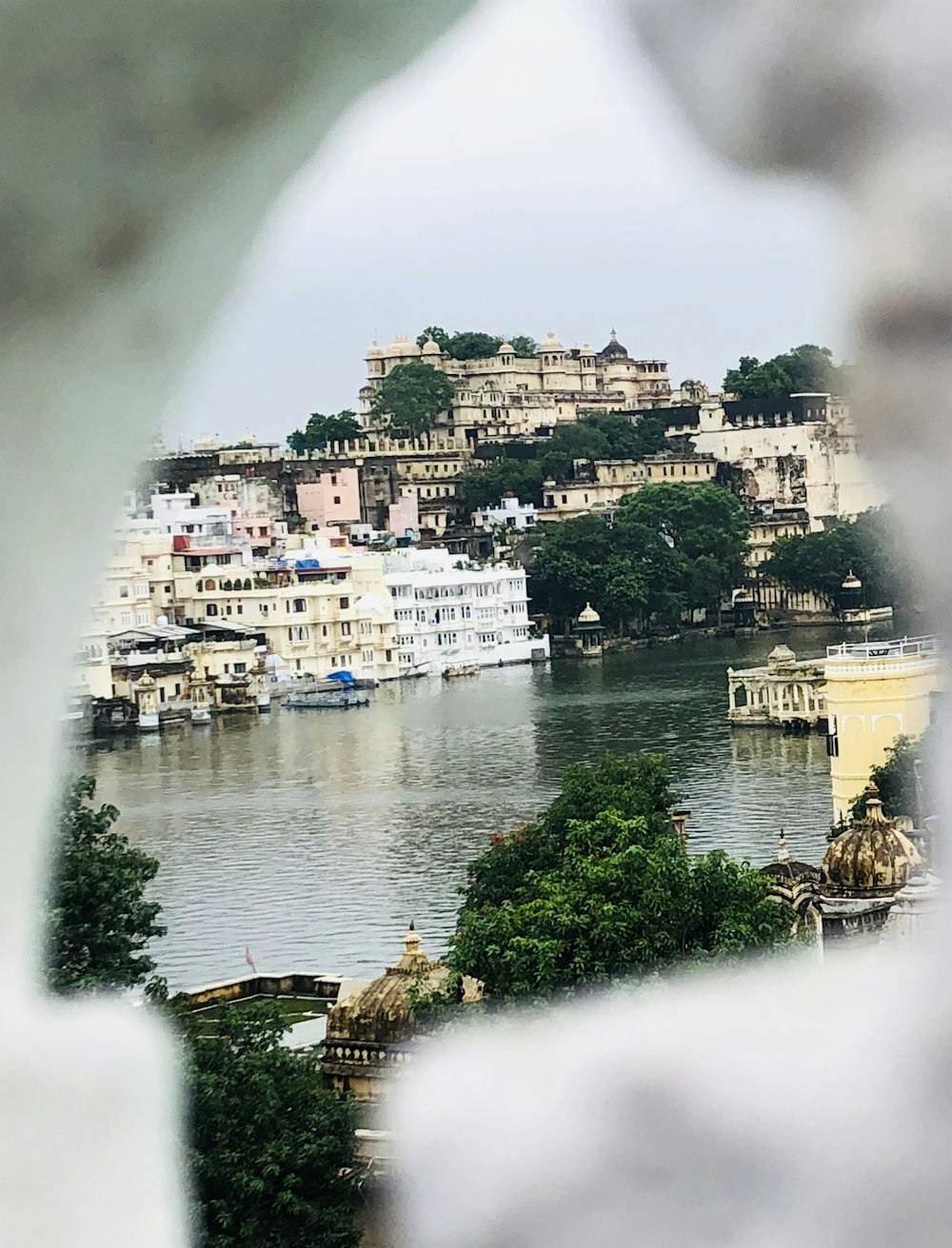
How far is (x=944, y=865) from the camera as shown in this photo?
4.9 inches

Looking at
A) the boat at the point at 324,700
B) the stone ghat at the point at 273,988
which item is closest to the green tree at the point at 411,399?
the boat at the point at 324,700

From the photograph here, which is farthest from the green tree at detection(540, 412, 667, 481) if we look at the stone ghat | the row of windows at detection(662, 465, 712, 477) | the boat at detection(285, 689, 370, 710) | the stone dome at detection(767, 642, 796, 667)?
the stone ghat

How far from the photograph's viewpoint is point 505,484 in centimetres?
1294

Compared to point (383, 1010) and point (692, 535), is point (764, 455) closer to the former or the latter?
point (692, 535)

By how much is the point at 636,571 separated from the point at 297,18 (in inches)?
420

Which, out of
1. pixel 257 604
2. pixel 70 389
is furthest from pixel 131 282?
pixel 257 604

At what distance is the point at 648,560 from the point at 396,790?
333 cm

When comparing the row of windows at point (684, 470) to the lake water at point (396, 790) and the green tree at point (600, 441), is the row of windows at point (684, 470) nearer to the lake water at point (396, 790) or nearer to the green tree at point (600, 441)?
the green tree at point (600, 441)

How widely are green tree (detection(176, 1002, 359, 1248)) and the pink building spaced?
10198mm

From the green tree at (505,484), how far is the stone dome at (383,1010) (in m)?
9.93

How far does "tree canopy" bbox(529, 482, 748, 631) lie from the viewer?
1075cm

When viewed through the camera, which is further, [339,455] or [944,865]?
[339,455]

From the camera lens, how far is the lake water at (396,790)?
5734mm

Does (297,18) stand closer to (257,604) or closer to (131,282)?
(131,282)
